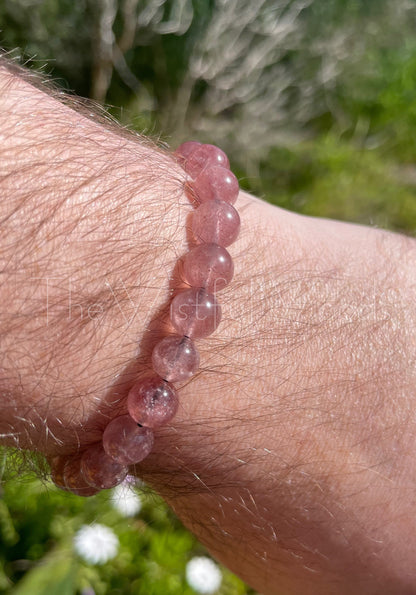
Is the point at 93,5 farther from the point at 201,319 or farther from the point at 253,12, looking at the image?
the point at 201,319

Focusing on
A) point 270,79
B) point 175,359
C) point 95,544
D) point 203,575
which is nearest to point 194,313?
point 175,359

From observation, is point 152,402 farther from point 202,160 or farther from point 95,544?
point 95,544

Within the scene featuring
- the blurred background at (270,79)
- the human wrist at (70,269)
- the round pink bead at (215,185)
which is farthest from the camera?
the blurred background at (270,79)

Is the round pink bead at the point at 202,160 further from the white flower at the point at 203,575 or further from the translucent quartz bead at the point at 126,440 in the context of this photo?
the white flower at the point at 203,575

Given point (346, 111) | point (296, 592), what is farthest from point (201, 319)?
point (346, 111)

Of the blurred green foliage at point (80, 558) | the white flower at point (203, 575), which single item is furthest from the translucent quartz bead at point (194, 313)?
the white flower at point (203, 575)
